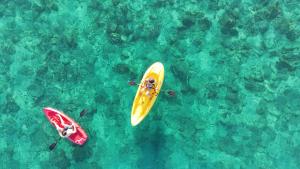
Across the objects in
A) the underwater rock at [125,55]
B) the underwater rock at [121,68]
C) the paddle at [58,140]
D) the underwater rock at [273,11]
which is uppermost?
the underwater rock at [273,11]

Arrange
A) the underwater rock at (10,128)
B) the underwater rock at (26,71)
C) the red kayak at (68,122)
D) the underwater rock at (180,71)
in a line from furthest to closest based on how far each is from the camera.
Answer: the underwater rock at (26,71) < the underwater rock at (10,128) < the underwater rock at (180,71) < the red kayak at (68,122)

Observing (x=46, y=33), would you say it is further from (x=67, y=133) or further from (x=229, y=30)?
(x=229, y=30)

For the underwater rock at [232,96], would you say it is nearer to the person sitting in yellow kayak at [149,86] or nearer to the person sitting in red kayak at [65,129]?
the person sitting in yellow kayak at [149,86]

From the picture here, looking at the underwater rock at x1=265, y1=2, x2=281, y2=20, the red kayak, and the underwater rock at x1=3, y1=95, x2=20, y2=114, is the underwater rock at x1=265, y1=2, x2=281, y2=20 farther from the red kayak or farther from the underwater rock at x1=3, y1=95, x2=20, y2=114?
the underwater rock at x1=3, y1=95, x2=20, y2=114

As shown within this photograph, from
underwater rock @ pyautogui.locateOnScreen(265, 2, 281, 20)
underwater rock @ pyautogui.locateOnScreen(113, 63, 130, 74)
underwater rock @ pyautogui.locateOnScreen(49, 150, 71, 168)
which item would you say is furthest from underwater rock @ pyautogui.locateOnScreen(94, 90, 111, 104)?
underwater rock @ pyautogui.locateOnScreen(265, 2, 281, 20)

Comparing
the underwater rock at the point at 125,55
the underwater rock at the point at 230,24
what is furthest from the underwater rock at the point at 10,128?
the underwater rock at the point at 230,24

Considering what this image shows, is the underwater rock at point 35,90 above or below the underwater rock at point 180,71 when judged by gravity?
below
